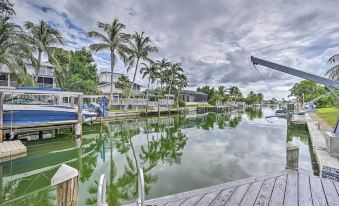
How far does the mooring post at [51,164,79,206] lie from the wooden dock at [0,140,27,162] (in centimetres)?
794

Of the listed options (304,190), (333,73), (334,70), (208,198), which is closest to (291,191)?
(304,190)

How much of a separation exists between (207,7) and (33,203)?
12192 millimetres

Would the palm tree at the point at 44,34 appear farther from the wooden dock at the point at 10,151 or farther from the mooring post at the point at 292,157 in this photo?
the mooring post at the point at 292,157

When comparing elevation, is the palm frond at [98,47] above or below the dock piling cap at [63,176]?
above

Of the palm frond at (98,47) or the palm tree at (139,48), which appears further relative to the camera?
the palm tree at (139,48)

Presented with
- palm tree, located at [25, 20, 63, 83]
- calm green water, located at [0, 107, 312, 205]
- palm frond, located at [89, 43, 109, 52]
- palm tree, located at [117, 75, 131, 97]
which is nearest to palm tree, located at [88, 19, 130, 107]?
palm frond, located at [89, 43, 109, 52]

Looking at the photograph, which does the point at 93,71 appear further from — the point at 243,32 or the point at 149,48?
the point at 243,32

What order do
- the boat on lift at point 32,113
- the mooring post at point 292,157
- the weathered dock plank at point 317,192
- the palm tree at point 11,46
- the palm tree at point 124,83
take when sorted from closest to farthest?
the weathered dock plank at point 317,192 < the mooring post at point 292,157 < the boat on lift at point 32,113 < the palm tree at point 11,46 < the palm tree at point 124,83

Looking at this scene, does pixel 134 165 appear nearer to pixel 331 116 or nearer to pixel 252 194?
pixel 252 194

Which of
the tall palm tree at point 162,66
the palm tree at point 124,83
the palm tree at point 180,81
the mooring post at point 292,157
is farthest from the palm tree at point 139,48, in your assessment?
the mooring post at point 292,157

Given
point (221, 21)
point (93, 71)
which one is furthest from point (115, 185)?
point (93, 71)

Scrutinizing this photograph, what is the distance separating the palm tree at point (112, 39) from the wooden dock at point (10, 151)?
17.0 meters

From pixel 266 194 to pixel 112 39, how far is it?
1019 inches

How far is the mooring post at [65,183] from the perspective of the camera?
2070 millimetres
